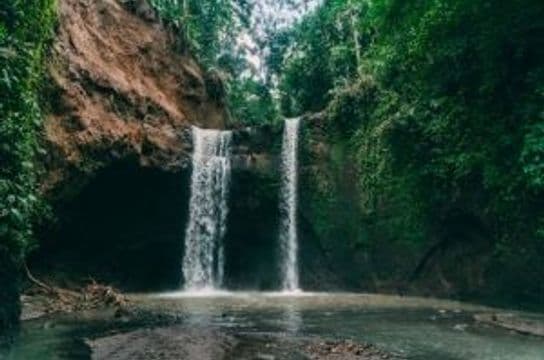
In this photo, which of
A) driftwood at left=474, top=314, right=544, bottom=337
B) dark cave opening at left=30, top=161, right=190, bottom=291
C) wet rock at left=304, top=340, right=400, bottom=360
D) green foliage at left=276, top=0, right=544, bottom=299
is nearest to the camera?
wet rock at left=304, top=340, right=400, bottom=360

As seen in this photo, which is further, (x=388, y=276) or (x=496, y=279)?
(x=388, y=276)

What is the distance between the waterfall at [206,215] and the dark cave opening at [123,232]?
382mm

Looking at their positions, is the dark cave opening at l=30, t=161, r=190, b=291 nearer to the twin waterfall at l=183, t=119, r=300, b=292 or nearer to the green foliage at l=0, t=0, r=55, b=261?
the twin waterfall at l=183, t=119, r=300, b=292

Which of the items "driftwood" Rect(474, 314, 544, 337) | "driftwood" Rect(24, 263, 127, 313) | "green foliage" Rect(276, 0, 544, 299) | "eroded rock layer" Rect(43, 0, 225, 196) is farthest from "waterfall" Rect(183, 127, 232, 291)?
"driftwood" Rect(474, 314, 544, 337)

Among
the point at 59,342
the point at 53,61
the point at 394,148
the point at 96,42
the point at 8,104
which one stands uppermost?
the point at 96,42

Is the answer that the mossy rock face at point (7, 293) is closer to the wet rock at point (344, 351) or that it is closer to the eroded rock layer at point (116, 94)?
the wet rock at point (344, 351)

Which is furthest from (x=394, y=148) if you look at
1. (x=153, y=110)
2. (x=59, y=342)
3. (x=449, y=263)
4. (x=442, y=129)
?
(x=59, y=342)

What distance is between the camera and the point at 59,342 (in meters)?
10.9

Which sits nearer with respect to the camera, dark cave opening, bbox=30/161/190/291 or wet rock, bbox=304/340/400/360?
wet rock, bbox=304/340/400/360

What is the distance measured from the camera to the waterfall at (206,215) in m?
23.9

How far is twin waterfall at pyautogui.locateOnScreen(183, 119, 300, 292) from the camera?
78.3 ft

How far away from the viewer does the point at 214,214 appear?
2417cm

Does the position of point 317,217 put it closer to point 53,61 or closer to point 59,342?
point 53,61

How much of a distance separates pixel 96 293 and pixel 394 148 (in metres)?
9.30
